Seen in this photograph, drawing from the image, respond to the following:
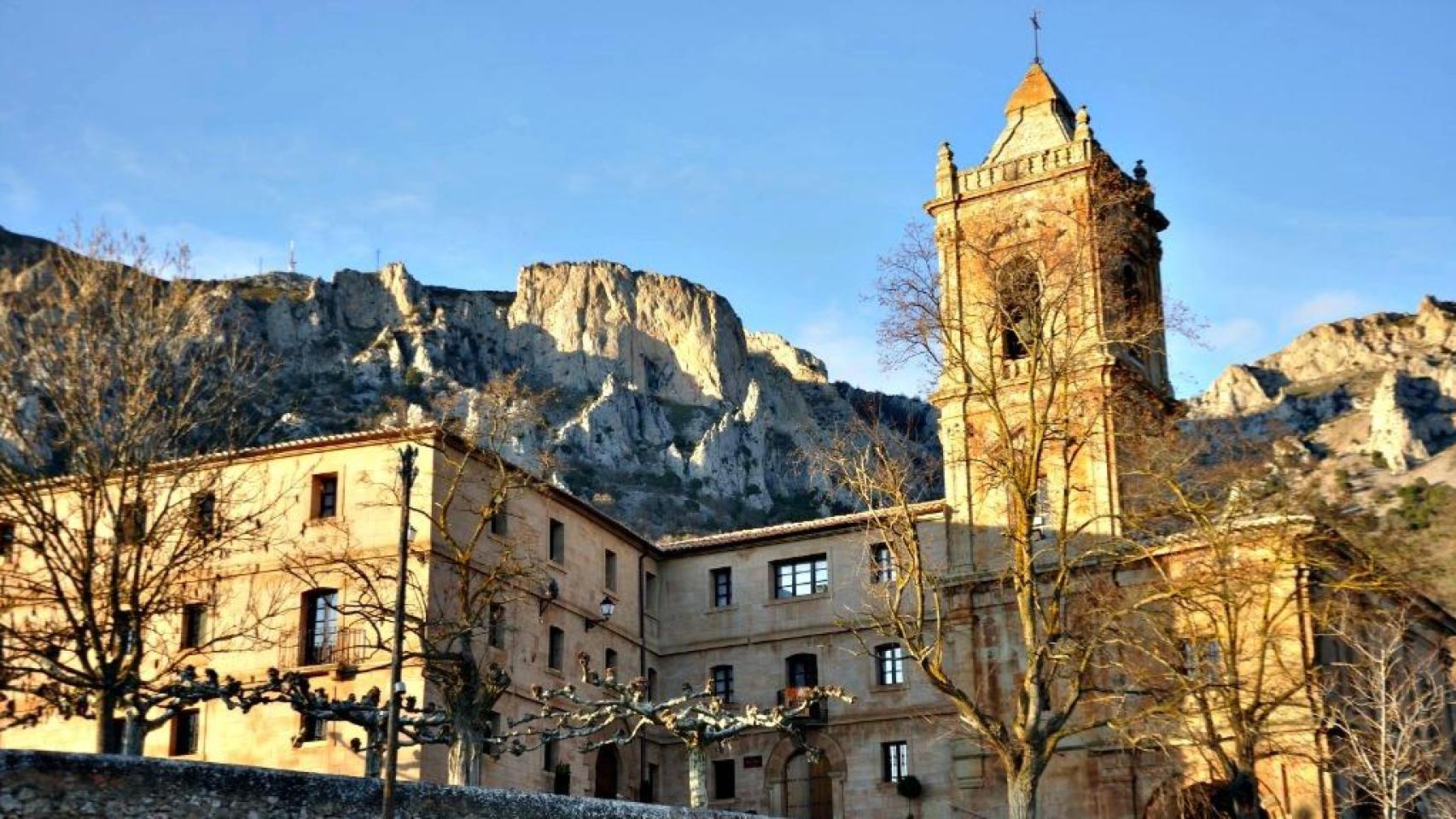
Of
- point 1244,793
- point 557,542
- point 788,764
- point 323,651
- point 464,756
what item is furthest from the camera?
point 788,764

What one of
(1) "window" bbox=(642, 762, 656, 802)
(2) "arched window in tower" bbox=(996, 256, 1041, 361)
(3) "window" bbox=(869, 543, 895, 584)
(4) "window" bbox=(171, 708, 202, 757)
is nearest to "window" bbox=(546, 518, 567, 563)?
(1) "window" bbox=(642, 762, 656, 802)

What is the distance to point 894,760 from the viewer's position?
167 ft

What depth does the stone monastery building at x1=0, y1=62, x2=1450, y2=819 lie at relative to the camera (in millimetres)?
44219

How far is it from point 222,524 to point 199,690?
4.35m

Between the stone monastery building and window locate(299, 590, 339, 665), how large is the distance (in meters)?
0.05

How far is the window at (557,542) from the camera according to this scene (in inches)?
1969

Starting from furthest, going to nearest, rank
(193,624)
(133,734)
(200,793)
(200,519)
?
(193,624)
(200,519)
(133,734)
(200,793)

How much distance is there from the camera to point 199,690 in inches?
1399

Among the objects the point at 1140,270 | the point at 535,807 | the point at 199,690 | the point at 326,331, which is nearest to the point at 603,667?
the point at 199,690

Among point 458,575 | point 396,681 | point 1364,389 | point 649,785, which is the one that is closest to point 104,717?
point 396,681

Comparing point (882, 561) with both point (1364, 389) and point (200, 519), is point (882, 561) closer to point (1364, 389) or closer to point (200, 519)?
point (200, 519)

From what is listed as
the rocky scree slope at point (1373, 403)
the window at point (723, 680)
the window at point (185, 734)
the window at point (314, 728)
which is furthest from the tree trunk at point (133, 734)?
the rocky scree slope at point (1373, 403)

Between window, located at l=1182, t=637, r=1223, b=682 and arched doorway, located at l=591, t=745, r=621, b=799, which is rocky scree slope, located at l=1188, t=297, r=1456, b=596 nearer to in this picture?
window, located at l=1182, t=637, r=1223, b=682

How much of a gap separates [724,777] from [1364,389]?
120690 millimetres
